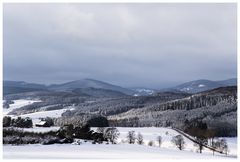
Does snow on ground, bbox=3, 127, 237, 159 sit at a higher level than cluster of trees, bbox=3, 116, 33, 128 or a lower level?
lower

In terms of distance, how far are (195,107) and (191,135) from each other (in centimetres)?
6948

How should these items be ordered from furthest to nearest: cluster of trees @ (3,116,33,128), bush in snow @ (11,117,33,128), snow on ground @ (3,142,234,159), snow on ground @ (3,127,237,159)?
bush in snow @ (11,117,33,128) < cluster of trees @ (3,116,33,128) < snow on ground @ (3,127,237,159) < snow on ground @ (3,142,234,159)

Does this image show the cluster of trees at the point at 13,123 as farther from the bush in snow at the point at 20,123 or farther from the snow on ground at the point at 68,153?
the snow on ground at the point at 68,153

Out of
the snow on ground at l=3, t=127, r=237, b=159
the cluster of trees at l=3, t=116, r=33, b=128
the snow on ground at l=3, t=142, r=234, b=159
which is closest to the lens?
the snow on ground at l=3, t=142, r=234, b=159

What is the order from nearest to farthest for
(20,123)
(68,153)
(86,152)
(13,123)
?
(68,153)
(86,152)
(13,123)
(20,123)

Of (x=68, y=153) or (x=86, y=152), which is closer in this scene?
(x=68, y=153)

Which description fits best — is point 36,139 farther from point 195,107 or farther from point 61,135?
point 195,107

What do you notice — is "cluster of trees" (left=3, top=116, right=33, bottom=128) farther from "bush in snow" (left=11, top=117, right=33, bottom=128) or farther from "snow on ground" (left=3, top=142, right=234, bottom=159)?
"snow on ground" (left=3, top=142, right=234, bottom=159)

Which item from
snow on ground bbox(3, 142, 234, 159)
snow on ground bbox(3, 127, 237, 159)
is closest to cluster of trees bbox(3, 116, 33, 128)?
snow on ground bbox(3, 127, 237, 159)

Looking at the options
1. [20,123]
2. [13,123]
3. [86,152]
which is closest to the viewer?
[86,152]

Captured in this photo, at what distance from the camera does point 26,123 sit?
114 ft

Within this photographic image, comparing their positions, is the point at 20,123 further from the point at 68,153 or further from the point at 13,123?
the point at 68,153

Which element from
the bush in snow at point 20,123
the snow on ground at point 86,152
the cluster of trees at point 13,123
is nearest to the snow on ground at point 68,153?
the snow on ground at point 86,152

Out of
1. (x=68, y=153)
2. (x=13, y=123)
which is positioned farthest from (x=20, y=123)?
(x=68, y=153)
